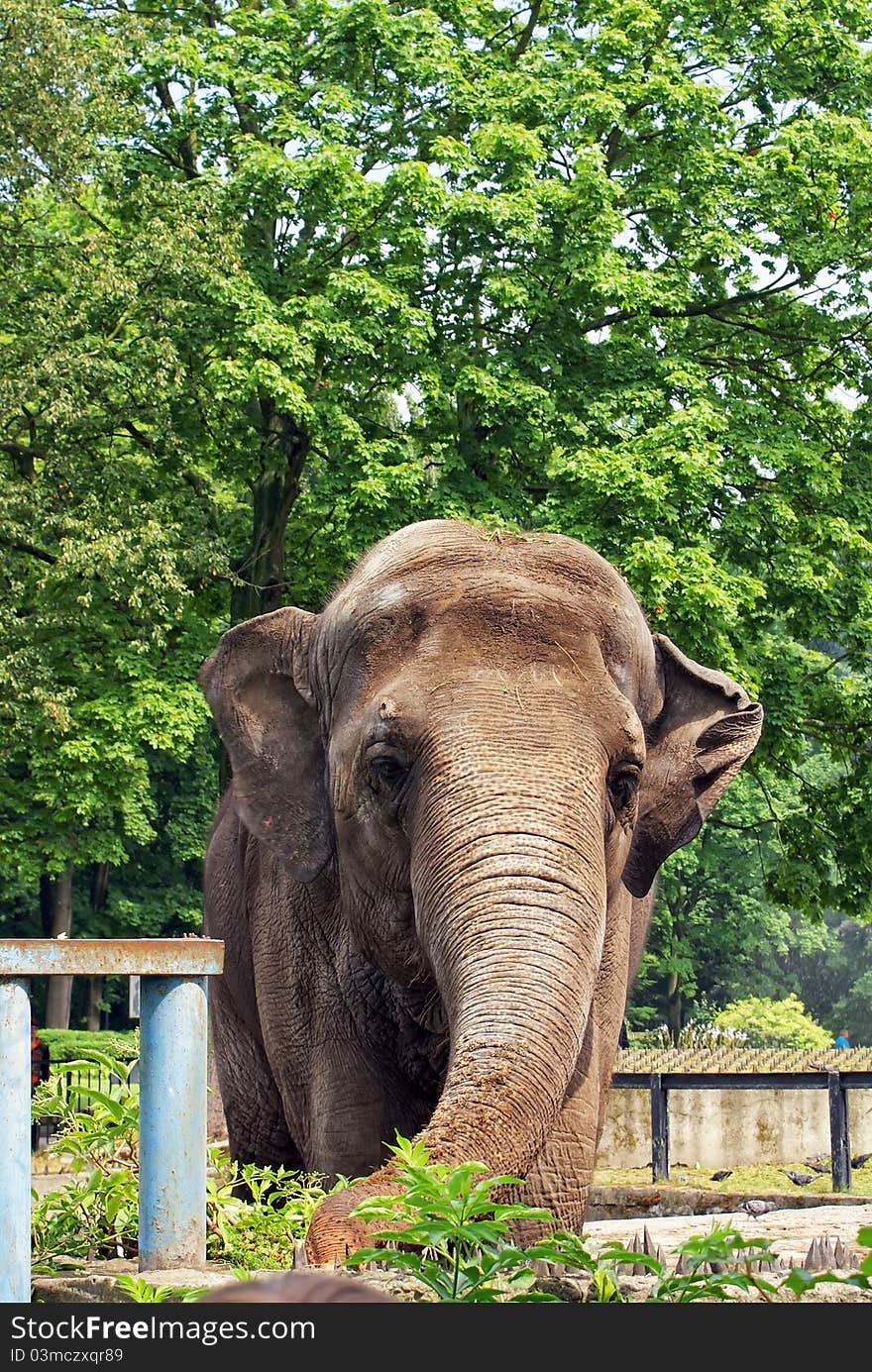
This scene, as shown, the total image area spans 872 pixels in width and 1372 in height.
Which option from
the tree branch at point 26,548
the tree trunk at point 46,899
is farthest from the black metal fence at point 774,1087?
the tree trunk at point 46,899

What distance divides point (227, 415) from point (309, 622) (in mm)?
14819

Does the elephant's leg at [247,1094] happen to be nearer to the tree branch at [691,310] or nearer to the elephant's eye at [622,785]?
the elephant's eye at [622,785]

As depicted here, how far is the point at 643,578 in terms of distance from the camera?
19.0m

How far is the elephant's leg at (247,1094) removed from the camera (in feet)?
29.4

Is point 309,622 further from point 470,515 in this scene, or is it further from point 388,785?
point 470,515

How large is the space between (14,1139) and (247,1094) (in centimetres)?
479

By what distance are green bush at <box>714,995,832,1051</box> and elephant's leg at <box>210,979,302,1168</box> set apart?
147 feet

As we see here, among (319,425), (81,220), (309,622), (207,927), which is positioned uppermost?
(81,220)

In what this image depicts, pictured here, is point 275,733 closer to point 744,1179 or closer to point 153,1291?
point 153,1291

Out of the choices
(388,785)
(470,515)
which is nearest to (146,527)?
(470,515)

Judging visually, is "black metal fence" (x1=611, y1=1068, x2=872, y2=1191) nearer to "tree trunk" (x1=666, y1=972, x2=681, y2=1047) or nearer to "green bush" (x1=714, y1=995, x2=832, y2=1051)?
"tree trunk" (x1=666, y1=972, x2=681, y2=1047)

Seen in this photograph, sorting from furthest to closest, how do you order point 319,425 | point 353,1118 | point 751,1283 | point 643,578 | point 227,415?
point 227,415 < point 319,425 < point 643,578 < point 353,1118 < point 751,1283

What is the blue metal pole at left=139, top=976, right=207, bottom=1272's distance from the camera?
4.65 m

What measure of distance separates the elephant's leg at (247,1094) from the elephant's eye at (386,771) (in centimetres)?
291
